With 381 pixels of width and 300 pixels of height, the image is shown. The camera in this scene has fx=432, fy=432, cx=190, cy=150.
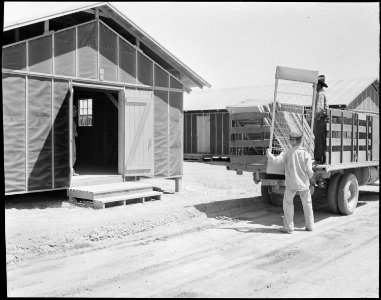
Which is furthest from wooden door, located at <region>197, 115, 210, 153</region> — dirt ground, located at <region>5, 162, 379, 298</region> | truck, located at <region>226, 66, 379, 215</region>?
truck, located at <region>226, 66, 379, 215</region>

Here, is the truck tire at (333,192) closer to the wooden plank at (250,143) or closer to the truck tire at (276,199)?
the truck tire at (276,199)

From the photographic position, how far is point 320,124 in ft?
34.7

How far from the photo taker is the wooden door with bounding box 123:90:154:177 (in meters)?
12.9

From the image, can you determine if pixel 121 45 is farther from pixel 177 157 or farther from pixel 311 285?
pixel 311 285

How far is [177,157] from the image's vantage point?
567 inches

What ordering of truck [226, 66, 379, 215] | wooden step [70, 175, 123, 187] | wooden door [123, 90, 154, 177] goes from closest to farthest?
truck [226, 66, 379, 215]
wooden step [70, 175, 123, 187]
wooden door [123, 90, 154, 177]

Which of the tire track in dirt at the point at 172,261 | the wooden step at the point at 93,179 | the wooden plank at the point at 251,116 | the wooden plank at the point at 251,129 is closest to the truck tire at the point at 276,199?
the tire track in dirt at the point at 172,261

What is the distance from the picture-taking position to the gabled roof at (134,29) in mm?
10448

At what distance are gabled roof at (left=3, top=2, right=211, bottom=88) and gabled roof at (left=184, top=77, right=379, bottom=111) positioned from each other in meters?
11.6

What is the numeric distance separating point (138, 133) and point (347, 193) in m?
6.20

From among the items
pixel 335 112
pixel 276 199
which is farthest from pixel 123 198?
pixel 335 112

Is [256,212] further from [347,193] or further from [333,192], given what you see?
[347,193]

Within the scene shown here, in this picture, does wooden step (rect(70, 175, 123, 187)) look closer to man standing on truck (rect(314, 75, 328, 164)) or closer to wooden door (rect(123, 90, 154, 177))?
wooden door (rect(123, 90, 154, 177))

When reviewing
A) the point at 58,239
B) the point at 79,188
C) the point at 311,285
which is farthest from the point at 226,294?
the point at 79,188
